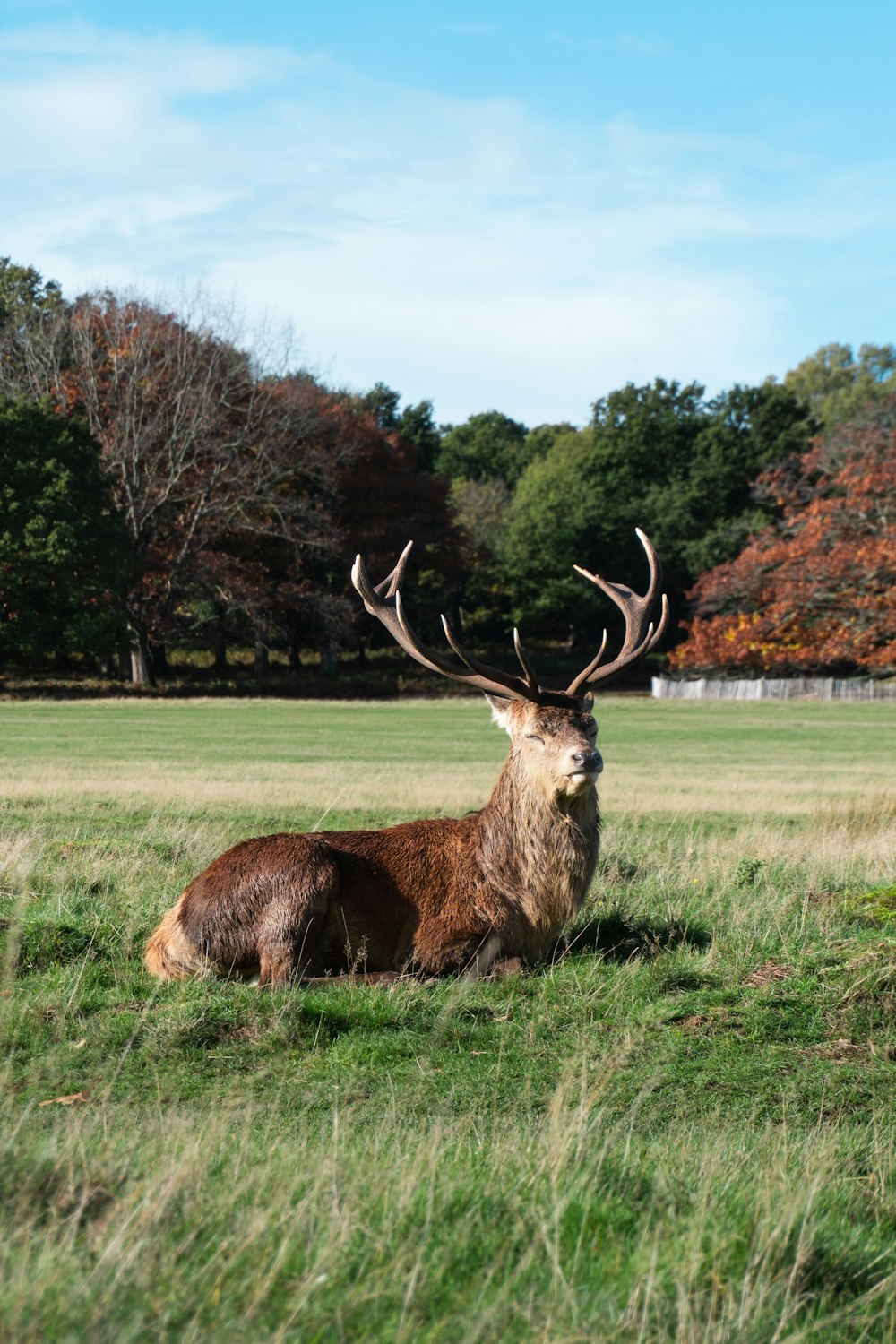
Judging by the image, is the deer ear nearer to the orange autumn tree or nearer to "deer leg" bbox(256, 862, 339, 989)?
"deer leg" bbox(256, 862, 339, 989)

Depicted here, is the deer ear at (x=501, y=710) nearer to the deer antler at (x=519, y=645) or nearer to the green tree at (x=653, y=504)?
the deer antler at (x=519, y=645)

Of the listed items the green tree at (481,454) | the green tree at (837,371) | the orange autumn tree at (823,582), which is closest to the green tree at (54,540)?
the orange autumn tree at (823,582)

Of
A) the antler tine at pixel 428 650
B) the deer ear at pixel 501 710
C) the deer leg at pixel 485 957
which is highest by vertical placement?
the antler tine at pixel 428 650

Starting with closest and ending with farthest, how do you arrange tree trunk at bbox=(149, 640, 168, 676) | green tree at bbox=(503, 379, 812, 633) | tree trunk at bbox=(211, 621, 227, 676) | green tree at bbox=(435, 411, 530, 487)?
1. tree trunk at bbox=(211, 621, 227, 676)
2. tree trunk at bbox=(149, 640, 168, 676)
3. green tree at bbox=(503, 379, 812, 633)
4. green tree at bbox=(435, 411, 530, 487)

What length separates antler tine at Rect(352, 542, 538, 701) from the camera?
25.6 feet

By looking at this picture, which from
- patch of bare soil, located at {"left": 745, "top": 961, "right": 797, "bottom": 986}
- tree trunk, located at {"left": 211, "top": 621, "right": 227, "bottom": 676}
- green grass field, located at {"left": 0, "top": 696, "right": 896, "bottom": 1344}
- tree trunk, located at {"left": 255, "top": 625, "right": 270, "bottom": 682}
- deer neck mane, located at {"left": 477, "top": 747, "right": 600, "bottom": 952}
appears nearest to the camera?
green grass field, located at {"left": 0, "top": 696, "right": 896, "bottom": 1344}

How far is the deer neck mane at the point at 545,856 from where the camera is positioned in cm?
760

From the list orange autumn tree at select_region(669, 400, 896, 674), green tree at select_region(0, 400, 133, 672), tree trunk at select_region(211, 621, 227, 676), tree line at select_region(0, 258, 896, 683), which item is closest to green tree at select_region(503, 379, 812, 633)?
tree line at select_region(0, 258, 896, 683)

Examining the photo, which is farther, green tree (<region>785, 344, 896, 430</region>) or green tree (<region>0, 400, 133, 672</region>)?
green tree (<region>785, 344, 896, 430</region>)

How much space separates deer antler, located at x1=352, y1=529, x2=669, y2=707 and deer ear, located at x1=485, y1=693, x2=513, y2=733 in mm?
63

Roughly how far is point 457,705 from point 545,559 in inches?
907

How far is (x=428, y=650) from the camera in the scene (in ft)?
29.2

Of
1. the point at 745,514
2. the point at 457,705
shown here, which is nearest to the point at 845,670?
the point at 745,514

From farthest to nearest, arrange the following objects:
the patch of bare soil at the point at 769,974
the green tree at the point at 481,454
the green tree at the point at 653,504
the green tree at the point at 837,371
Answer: the green tree at the point at 837,371, the green tree at the point at 481,454, the green tree at the point at 653,504, the patch of bare soil at the point at 769,974
